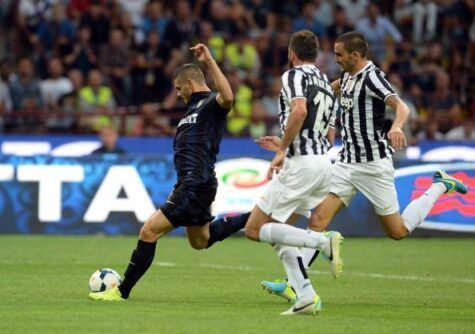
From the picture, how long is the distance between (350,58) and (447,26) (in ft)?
47.1

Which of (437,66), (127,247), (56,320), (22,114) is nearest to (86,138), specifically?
(22,114)

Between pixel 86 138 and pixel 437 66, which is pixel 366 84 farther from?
pixel 437 66

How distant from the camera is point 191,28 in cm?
2269

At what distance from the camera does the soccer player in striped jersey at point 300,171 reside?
359 inches

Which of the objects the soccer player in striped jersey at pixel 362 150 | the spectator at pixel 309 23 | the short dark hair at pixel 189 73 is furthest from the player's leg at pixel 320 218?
the spectator at pixel 309 23

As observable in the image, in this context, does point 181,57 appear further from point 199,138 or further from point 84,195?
point 199,138

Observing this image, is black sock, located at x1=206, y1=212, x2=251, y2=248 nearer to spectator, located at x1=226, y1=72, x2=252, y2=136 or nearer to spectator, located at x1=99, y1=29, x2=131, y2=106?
spectator, located at x1=226, y1=72, x2=252, y2=136

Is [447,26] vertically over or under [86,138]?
over

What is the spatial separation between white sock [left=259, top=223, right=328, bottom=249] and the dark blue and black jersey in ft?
3.57

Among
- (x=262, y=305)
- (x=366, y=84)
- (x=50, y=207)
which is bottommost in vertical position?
(x=50, y=207)

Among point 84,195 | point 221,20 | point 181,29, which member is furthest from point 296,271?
point 221,20

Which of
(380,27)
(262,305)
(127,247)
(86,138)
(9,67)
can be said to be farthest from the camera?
(380,27)

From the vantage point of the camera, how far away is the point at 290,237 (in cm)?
910

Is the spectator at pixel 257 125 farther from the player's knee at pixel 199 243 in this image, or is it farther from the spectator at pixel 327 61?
the player's knee at pixel 199 243
